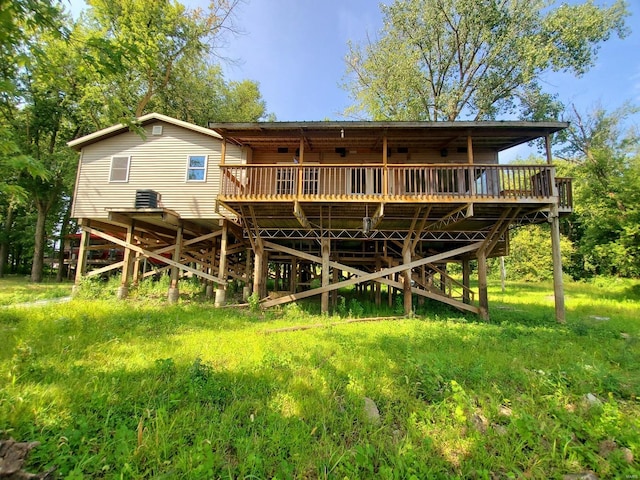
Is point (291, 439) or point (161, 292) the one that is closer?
point (291, 439)

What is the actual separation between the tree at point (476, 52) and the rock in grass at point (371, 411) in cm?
2059

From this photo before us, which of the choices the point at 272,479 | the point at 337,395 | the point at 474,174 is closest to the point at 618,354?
the point at 474,174

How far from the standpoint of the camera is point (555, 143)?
76.1 feet

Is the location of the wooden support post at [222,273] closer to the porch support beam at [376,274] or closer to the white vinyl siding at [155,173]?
the white vinyl siding at [155,173]

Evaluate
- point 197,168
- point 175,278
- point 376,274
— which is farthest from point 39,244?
point 376,274

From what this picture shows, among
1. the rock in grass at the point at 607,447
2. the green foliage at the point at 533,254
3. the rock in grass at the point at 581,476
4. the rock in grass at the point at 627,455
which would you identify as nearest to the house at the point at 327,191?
the rock in grass at the point at 607,447

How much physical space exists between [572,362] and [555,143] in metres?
24.1

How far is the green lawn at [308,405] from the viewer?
2.98m

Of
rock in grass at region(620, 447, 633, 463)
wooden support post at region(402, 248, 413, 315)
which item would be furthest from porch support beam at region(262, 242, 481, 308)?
rock in grass at region(620, 447, 633, 463)

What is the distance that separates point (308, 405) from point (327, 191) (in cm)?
806

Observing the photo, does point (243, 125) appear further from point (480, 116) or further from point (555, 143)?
point (555, 143)

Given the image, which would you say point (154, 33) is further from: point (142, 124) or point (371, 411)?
point (371, 411)

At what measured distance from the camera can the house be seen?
9625mm

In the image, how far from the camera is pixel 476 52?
62.7 feet
